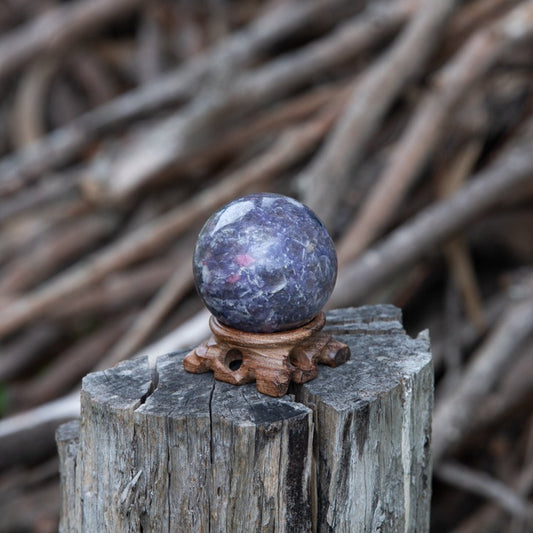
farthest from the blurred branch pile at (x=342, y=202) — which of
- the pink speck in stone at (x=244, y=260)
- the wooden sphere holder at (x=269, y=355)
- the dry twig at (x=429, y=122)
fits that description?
the pink speck in stone at (x=244, y=260)

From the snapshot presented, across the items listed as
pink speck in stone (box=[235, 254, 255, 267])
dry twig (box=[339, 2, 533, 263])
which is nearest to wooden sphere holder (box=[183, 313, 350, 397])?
pink speck in stone (box=[235, 254, 255, 267])

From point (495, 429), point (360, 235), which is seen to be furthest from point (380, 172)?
point (495, 429)

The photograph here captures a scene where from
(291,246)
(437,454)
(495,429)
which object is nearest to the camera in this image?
(291,246)

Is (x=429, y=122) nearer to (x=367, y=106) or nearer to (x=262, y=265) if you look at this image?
(x=367, y=106)

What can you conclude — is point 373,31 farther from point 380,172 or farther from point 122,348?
point 122,348

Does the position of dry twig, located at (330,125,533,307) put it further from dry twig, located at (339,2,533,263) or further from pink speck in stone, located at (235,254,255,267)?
pink speck in stone, located at (235,254,255,267)

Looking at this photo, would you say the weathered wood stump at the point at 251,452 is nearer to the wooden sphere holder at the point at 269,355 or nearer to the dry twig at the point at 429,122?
the wooden sphere holder at the point at 269,355
